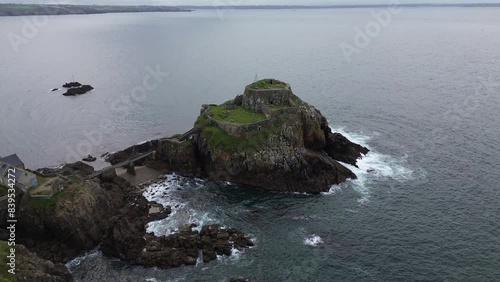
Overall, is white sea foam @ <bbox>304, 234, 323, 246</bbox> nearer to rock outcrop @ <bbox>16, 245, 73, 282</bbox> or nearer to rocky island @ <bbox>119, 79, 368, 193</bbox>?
rocky island @ <bbox>119, 79, 368, 193</bbox>

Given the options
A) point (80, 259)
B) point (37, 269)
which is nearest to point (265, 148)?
point (80, 259)

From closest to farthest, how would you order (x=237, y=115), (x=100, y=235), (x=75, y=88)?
(x=100, y=235) < (x=237, y=115) < (x=75, y=88)

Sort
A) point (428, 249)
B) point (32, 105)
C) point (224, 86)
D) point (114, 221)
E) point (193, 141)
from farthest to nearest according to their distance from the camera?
point (224, 86)
point (32, 105)
point (193, 141)
point (114, 221)
point (428, 249)

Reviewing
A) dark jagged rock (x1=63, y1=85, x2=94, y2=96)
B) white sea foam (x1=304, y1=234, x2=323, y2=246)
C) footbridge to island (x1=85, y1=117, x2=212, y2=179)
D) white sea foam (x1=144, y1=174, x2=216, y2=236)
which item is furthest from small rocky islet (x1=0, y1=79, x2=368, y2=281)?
dark jagged rock (x1=63, y1=85, x2=94, y2=96)

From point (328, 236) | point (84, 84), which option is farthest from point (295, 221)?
point (84, 84)

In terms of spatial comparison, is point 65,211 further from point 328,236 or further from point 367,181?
point 367,181

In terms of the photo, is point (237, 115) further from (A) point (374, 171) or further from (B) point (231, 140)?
(A) point (374, 171)

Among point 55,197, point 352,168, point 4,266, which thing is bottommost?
point 4,266
